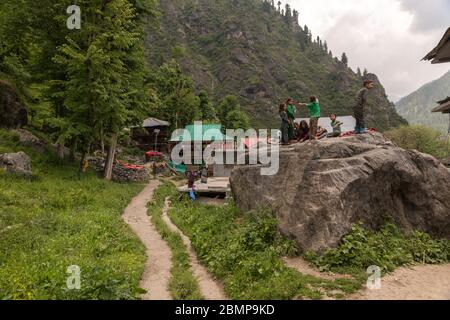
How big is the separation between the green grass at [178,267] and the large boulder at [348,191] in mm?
3882

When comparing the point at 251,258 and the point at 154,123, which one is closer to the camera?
the point at 251,258

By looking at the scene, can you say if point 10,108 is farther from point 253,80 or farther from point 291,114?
point 253,80

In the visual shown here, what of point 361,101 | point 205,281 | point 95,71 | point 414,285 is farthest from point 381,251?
point 95,71

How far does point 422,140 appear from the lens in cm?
6644

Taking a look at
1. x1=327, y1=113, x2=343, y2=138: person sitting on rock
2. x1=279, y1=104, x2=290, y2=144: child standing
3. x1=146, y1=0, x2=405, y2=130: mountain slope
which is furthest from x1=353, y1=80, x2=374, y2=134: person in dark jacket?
x1=146, y1=0, x2=405, y2=130: mountain slope

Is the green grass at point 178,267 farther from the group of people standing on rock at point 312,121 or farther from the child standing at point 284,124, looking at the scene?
the group of people standing on rock at point 312,121

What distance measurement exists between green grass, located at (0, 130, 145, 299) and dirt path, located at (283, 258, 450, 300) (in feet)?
17.8

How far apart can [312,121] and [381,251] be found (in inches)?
297

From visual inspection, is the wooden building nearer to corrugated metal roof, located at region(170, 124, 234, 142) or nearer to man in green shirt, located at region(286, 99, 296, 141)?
man in green shirt, located at region(286, 99, 296, 141)

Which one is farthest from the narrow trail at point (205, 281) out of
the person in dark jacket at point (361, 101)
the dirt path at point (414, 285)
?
the person in dark jacket at point (361, 101)

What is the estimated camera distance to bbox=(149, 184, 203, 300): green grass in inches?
421

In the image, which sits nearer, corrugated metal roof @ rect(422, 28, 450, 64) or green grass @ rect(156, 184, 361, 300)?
green grass @ rect(156, 184, 361, 300)

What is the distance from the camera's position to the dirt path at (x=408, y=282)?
30.6 feet

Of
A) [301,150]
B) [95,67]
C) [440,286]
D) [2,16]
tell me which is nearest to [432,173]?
[301,150]
